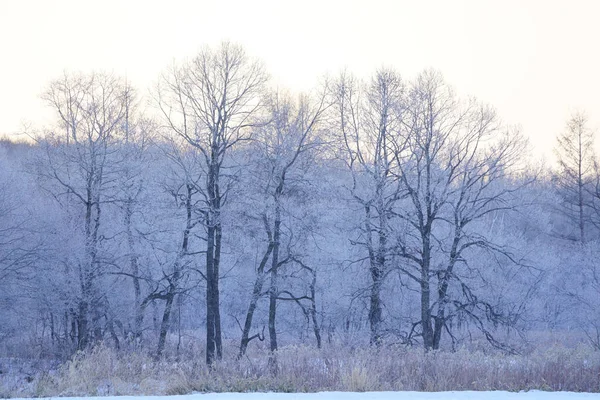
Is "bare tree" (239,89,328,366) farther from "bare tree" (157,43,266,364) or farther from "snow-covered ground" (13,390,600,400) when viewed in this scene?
"snow-covered ground" (13,390,600,400)

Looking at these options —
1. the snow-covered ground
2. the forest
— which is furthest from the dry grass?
the forest

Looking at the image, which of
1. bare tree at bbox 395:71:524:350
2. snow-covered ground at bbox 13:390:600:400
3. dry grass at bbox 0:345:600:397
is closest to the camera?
snow-covered ground at bbox 13:390:600:400

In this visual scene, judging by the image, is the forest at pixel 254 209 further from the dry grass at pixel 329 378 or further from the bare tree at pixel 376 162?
the dry grass at pixel 329 378

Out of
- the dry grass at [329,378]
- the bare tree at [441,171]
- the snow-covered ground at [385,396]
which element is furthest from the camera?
the bare tree at [441,171]

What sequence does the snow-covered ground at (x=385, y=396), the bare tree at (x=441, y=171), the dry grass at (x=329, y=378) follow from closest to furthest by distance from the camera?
1. the snow-covered ground at (x=385, y=396)
2. the dry grass at (x=329, y=378)
3. the bare tree at (x=441, y=171)

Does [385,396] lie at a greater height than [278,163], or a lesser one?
lesser

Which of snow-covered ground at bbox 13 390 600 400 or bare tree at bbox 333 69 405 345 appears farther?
bare tree at bbox 333 69 405 345

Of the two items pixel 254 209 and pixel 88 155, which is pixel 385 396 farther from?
pixel 88 155

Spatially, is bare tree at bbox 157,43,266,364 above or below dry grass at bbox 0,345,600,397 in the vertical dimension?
above

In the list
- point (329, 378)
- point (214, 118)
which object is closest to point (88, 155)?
point (214, 118)

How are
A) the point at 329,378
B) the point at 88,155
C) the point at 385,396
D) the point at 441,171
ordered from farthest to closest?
1. the point at 88,155
2. the point at 441,171
3. the point at 329,378
4. the point at 385,396

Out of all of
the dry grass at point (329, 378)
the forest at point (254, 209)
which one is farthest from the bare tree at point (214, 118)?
the dry grass at point (329, 378)

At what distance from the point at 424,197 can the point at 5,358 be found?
65.5ft

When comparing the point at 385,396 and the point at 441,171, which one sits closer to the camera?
the point at 385,396
